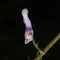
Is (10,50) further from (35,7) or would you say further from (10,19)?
(35,7)

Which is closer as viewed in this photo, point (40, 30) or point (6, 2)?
point (40, 30)

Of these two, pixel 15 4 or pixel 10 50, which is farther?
pixel 15 4

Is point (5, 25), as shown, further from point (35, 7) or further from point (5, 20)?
point (35, 7)

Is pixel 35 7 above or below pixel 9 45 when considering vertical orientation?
above

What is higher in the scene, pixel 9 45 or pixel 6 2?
pixel 6 2

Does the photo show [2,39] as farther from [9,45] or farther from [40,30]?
[40,30]

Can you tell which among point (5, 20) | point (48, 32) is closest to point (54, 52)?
point (48, 32)
